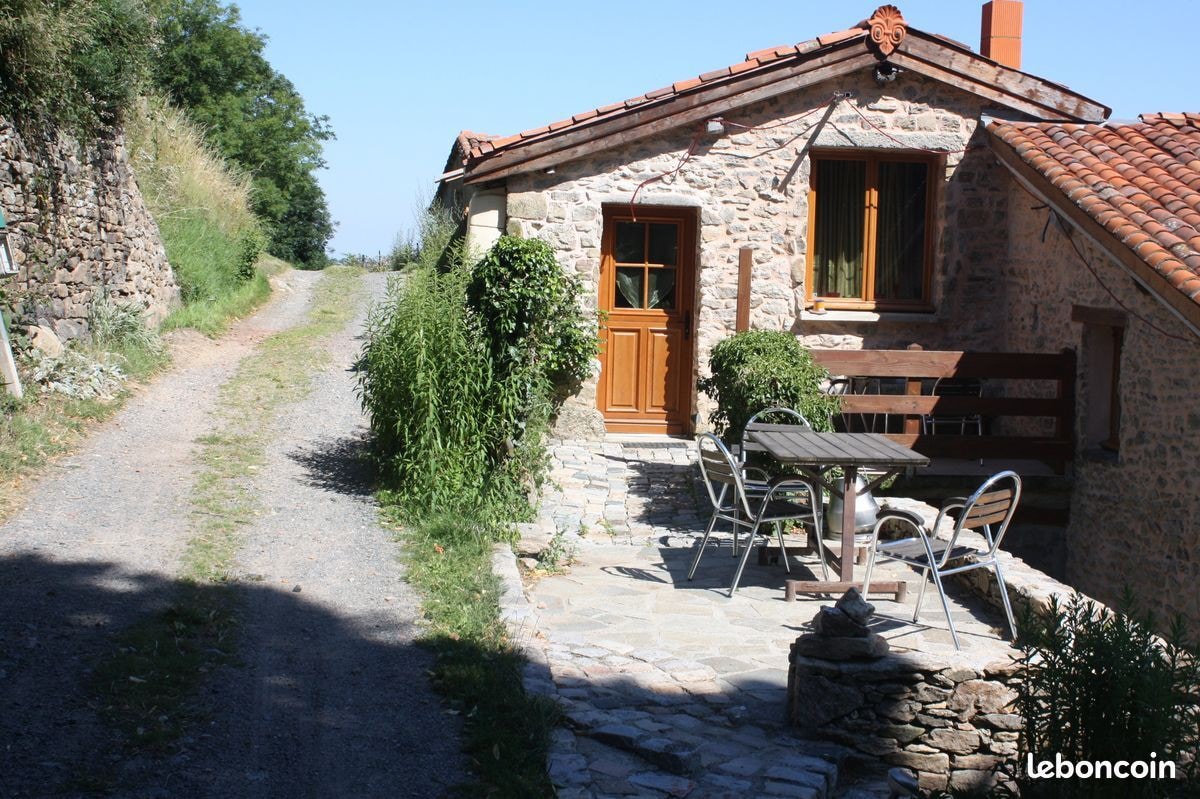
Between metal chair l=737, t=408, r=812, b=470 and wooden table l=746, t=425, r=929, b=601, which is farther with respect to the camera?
metal chair l=737, t=408, r=812, b=470

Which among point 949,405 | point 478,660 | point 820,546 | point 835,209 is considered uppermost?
point 835,209

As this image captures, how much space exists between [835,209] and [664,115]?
2091 mm

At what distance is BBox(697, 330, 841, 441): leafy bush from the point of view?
27.7 feet

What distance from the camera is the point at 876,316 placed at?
10.7 meters

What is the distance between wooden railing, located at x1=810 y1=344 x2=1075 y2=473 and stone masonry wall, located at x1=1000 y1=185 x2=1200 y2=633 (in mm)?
156

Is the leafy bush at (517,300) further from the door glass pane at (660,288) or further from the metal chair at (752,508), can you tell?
the metal chair at (752,508)

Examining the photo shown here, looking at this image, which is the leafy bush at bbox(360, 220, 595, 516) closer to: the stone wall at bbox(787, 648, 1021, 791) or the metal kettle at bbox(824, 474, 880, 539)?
the metal kettle at bbox(824, 474, 880, 539)

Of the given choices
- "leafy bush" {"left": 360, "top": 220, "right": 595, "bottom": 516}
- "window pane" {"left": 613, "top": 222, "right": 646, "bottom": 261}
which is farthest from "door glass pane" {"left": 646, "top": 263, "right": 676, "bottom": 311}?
"leafy bush" {"left": 360, "top": 220, "right": 595, "bottom": 516}

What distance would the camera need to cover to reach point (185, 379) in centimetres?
1127

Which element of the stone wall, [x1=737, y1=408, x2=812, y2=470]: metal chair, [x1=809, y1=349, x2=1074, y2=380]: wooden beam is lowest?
the stone wall

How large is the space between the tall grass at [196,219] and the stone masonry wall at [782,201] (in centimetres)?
595

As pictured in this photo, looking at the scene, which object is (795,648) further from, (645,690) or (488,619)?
(488,619)

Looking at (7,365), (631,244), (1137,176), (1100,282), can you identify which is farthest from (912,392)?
(7,365)

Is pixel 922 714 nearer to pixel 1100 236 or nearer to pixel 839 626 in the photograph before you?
pixel 839 626
